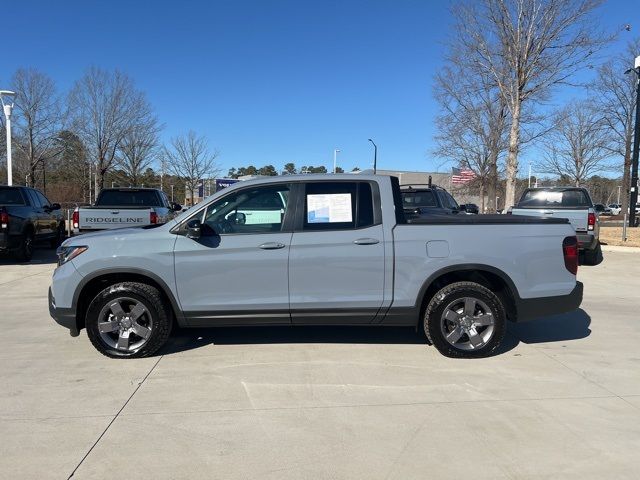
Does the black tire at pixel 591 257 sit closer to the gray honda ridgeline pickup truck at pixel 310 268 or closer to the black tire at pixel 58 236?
the gray honda ridgeline pickup truck at pixel 310 268

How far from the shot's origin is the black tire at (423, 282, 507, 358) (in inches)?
194

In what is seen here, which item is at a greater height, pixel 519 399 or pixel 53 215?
pixel 53 215

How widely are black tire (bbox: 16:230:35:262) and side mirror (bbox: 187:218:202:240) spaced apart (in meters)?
8.58

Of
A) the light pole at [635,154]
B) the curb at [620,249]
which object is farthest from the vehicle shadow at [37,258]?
the light pole at [635,154]

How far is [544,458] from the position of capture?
3.20m

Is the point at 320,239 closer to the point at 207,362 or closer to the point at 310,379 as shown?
the point at 310,379

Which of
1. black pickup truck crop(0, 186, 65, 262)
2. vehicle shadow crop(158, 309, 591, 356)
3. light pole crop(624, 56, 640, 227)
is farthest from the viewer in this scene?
light pole crop(624, 56, 640, 227)

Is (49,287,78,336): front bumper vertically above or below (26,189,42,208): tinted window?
below

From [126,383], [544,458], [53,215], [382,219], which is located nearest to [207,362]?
[126,383]

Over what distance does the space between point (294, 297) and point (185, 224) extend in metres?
1.26

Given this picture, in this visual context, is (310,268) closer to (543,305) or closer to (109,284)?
(109,284)

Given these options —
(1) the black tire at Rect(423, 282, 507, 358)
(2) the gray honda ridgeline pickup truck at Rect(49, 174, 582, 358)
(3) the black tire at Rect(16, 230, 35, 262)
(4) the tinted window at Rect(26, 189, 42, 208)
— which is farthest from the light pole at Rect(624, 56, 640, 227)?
(3) the black tire at Rect(16, 230, 35, 262)

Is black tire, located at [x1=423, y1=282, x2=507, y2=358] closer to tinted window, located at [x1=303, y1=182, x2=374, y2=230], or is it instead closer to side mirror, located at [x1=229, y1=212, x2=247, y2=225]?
tinted window, located at [x1=303, y1=182, x2=374, y2=230]

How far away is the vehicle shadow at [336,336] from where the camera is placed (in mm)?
5555
